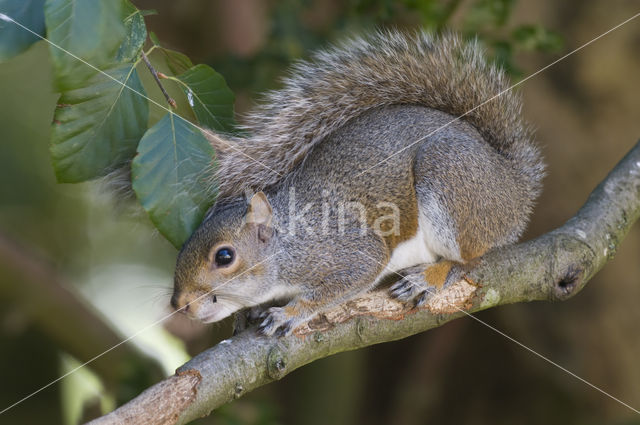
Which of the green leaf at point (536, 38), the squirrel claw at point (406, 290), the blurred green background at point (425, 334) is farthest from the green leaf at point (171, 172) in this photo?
the green leaf at point (536, 38)

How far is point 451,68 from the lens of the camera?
1.71 meters

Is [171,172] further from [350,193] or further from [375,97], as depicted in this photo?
[375,97]

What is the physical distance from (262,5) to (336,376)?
2.00m

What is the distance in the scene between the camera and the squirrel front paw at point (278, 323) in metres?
1.35

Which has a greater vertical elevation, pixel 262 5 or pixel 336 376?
pixel 262 5

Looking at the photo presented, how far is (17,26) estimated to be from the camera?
1096mm

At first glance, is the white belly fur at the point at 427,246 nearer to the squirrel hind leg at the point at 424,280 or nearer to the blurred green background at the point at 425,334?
the squirrel hind leg at the point at 424,280

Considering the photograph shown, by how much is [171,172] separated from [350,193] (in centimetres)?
50

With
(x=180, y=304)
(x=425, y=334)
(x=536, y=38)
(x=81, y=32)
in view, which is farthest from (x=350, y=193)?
(x=425, y=334)

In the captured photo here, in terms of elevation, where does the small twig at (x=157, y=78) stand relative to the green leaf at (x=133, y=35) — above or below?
below

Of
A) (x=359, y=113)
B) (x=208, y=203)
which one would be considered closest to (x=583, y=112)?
(x=359, y=113)

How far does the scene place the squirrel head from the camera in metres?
1.42

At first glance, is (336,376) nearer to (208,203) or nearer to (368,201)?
(368,201)

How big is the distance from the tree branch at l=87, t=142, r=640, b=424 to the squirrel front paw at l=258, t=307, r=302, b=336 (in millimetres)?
19
